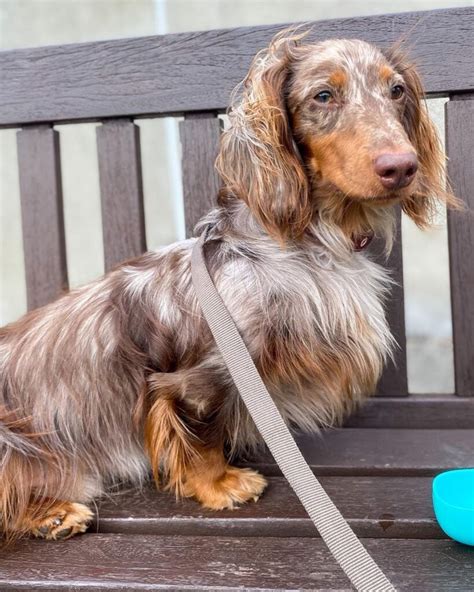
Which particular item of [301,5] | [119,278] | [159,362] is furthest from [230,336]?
[301,5]

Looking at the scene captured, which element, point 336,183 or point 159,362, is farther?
point 159,362

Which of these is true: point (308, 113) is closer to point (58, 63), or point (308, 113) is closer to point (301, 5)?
point (58, 63)

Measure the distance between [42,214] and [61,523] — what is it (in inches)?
49.8

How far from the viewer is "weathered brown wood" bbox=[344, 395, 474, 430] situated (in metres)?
2.40

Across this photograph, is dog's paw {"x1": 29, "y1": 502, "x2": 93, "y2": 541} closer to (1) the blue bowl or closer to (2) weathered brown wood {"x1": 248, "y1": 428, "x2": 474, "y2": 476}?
(2) weathered brown wood {"x1": 248, "y1": 428, "x2": 474, "y2": 476}

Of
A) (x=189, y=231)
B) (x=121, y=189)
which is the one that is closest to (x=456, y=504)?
(x=189, y=231)

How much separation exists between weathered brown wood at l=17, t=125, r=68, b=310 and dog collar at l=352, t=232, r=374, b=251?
1.21 meters

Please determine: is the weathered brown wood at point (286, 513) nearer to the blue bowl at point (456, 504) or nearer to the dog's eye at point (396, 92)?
the blue bowl at point (456, 504)

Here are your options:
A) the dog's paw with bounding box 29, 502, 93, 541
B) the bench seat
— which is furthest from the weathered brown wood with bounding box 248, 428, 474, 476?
the dog's paw with bounding box 29, 502, 93, 541

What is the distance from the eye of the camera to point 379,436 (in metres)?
2.36

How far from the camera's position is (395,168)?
1.56 m

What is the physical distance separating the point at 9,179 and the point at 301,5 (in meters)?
2.67

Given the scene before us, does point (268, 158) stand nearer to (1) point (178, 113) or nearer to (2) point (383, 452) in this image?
(1) point (178, 113)

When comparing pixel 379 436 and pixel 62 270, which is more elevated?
pixel 62 270
